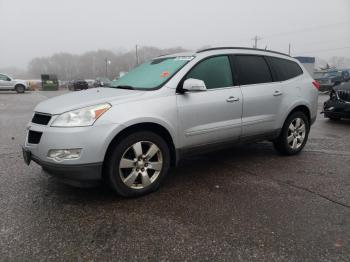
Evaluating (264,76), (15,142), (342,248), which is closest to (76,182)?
(342,248)

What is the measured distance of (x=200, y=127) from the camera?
360cm

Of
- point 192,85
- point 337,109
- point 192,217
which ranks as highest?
point 192,85

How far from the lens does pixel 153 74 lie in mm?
3812

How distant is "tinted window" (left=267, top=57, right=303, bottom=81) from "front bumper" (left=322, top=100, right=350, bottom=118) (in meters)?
3.81

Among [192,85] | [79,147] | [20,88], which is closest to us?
[79,147]

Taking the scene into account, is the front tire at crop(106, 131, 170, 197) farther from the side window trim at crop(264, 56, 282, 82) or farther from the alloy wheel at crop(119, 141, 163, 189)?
the side window trim at crop(264, 56, 282, 82)

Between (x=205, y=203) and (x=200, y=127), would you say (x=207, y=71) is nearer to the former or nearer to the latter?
(x=200, y=127)

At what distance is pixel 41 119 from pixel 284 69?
372 centimetres

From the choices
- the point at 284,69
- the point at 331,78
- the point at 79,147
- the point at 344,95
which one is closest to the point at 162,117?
the point at 79,147

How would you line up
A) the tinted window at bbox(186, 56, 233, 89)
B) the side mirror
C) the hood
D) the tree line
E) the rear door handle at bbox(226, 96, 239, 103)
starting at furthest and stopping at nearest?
the tree line → the rear door handle at bbox(226, 96, 239, 103) → the tinted window at bbox(186, 56, 233, 89) → the side mirror → the hood

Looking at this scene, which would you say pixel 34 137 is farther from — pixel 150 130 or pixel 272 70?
pixel 272 70

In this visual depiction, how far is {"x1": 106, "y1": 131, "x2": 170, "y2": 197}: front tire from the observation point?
9.85 feet

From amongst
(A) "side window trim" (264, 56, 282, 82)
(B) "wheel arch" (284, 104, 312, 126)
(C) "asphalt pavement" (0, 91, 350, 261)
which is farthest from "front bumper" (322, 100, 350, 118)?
(A) "side window trim" (264, 56, 282, 82)

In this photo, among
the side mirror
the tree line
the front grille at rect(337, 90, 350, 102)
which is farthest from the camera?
the tree line
